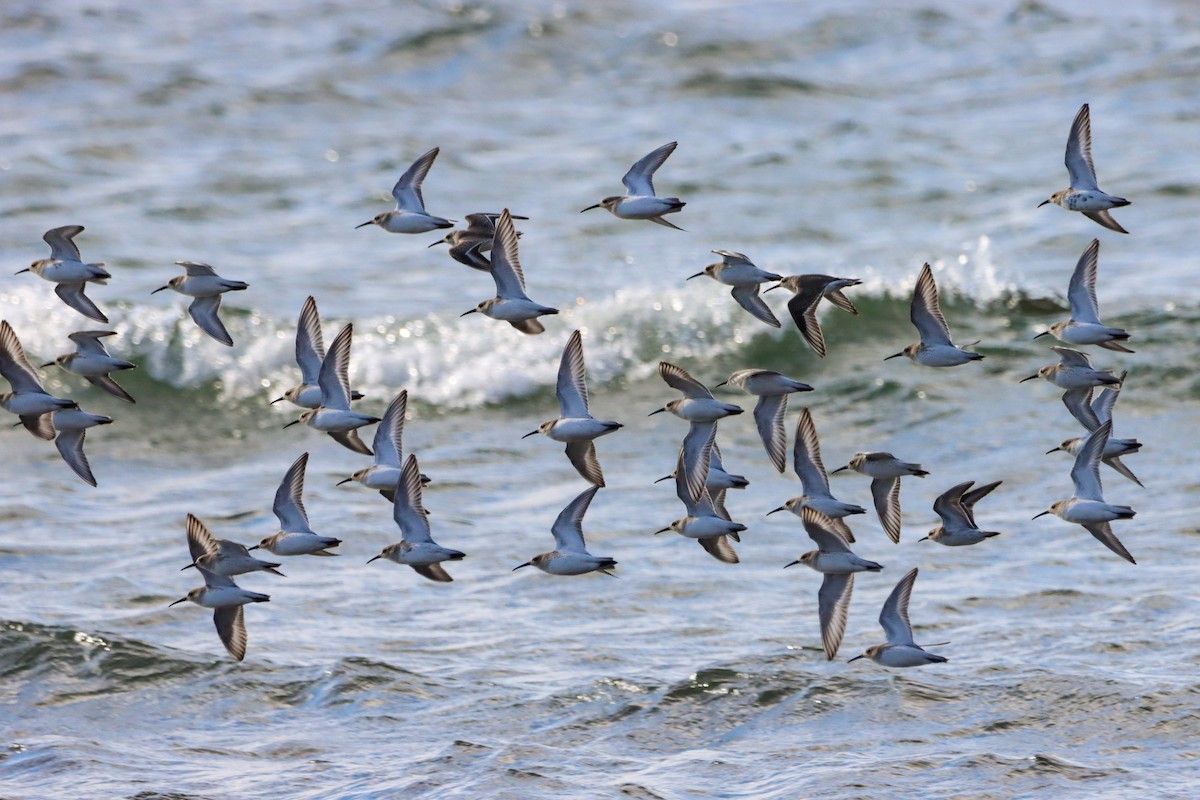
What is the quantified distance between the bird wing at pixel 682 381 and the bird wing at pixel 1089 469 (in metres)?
Result: 1.77

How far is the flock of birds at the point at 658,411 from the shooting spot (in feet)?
24.1

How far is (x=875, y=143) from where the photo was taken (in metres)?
21.1

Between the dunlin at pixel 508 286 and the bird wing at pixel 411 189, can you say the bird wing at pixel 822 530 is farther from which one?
the bird wing at pixel 411 189

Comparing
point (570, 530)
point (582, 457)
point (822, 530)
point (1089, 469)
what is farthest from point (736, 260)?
point (1089, 469)

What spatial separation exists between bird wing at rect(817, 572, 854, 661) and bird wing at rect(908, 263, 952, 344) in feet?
4.02

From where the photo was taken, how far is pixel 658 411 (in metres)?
7.62

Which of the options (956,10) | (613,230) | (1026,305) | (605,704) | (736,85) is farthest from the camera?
(956,10)

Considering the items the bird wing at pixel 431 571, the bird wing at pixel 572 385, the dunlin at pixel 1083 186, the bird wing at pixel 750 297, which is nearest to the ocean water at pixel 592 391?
the bird wing at pixel 431 571

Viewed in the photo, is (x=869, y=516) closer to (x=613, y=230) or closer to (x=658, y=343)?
(x=658, y=343)

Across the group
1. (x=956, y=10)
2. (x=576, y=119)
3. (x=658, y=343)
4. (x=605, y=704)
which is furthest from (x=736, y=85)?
(x=605, y=704)

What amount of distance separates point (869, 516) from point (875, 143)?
408 inches

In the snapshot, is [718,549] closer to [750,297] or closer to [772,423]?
[772,423]

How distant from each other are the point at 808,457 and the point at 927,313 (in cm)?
85

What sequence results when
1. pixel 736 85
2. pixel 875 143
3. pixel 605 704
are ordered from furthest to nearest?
pixel 736 85 < pixel 875 143 < pixel 605 704
